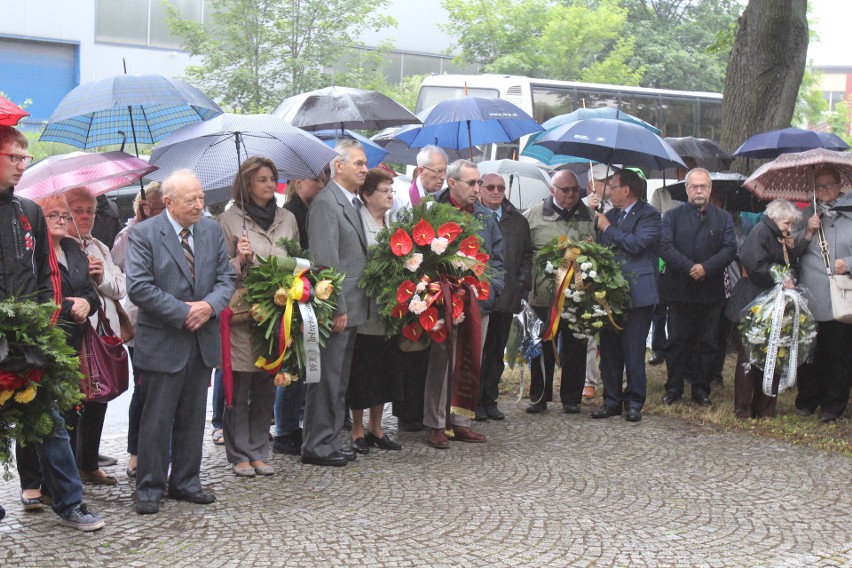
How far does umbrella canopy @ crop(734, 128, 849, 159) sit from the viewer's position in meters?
11.4

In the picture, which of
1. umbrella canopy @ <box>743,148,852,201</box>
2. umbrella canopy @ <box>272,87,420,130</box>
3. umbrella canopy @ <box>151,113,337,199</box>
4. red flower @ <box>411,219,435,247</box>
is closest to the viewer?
umbrella canopy @ <box>151,113,337,199</box>

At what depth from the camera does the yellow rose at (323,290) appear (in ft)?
23.3

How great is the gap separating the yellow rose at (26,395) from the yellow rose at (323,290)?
2129 mm

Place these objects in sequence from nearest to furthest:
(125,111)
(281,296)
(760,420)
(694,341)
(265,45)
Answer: (281,296) < (125,111) < (760,420) < (694,341) < (265,45)

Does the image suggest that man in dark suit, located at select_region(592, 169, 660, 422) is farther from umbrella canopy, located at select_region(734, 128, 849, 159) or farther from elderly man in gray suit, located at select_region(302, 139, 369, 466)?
umbrella canopy, located at select_region(734, 128, 849, 159)

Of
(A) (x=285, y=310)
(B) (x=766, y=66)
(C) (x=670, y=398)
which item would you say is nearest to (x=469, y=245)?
(A) (x=285, y=310)

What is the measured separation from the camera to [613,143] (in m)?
9.10

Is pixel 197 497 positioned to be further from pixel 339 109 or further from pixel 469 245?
pixel 339 109

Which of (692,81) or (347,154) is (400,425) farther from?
(692,81)

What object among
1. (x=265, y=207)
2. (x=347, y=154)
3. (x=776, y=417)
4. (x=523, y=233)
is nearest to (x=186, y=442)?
(x=265, y=207)

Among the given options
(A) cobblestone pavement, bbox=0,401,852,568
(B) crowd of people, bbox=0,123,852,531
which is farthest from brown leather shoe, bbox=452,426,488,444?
(A) cobblestone pavement, bbox=0,401,852,568

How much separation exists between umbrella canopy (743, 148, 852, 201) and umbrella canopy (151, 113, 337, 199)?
4116 millimetres

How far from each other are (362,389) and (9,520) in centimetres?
273

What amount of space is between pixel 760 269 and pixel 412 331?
3221 millimetres
